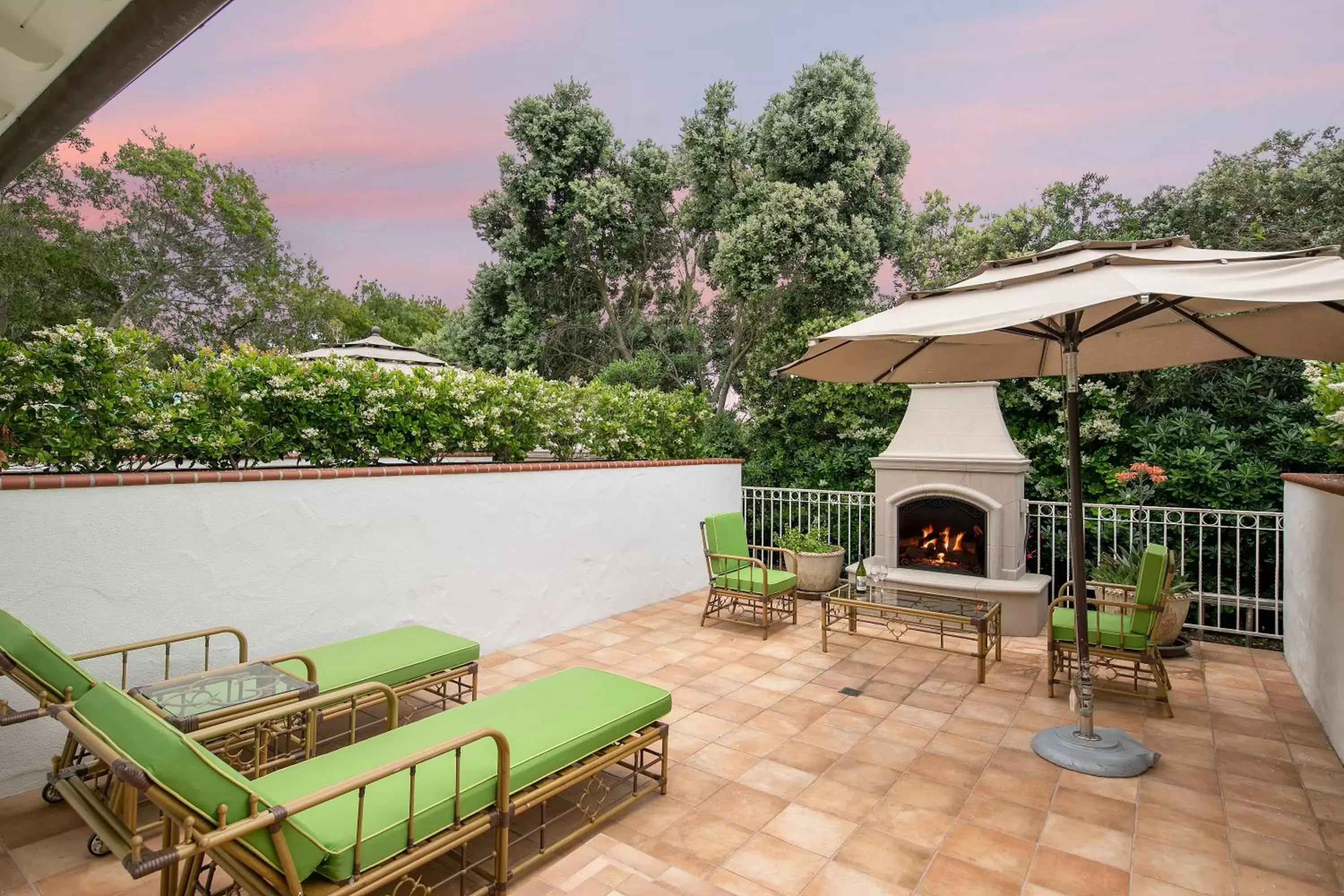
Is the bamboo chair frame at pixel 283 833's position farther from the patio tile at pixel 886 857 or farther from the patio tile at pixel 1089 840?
the patio tile at pixel 1089 840

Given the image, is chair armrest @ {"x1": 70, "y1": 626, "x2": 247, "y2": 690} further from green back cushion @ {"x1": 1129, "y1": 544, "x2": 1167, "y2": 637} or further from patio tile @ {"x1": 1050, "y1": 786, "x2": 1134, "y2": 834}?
green back cushion @ {"x1": 1129, "y1": 544, "x2": 1167, "y2": 637}

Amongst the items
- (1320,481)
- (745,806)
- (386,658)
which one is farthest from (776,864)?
(1320,481)

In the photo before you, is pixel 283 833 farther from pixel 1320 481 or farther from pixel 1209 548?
pixel 1209 548

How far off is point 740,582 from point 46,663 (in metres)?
4.82

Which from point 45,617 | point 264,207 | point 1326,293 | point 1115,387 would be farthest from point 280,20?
point 264,207

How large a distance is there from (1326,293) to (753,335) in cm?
1075

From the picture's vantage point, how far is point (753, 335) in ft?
42.3

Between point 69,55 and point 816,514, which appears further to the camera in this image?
point 816,514

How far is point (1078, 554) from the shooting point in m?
3.67

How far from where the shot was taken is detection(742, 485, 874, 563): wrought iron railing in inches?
317

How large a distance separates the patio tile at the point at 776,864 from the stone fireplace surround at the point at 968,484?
3.95 m

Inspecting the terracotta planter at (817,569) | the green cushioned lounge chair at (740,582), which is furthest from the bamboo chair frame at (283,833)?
the terracotta planter at (817,569)

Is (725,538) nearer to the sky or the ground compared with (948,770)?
nearer to the sky

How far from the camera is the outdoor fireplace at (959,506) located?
6234 millimetres
